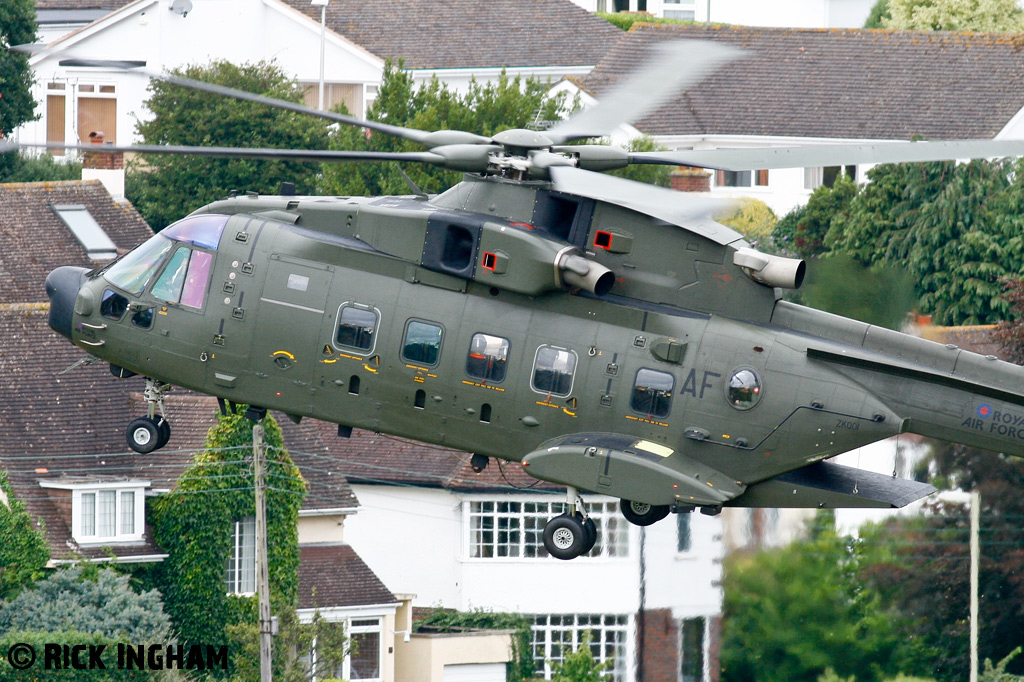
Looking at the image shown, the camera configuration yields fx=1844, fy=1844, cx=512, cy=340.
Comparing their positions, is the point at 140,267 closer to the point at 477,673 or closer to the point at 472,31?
the point at 477,673

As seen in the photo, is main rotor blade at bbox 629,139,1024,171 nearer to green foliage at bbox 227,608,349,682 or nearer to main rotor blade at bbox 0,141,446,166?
main rotor blade at bbox 0,141,446,166

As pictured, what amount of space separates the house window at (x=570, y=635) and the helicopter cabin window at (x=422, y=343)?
24056 mm

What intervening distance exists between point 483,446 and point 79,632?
24.9 meters

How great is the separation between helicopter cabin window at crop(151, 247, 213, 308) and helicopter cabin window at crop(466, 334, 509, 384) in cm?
435

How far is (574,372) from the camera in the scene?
26031 mm

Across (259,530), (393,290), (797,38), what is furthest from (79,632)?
(797,38)

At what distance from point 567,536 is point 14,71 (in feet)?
195

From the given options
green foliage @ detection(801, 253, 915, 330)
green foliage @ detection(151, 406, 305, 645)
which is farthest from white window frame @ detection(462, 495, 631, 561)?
green foliage @ detection(801, 253, 915, 330)

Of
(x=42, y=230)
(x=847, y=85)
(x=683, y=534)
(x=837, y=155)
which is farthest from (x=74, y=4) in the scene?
(x=837, y=155)

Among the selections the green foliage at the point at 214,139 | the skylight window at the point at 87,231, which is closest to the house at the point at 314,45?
the green foliage at the point at 214,139

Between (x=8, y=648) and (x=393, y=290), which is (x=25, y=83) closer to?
(x=8, y=648)

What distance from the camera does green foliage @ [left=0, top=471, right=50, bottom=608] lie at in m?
48.9

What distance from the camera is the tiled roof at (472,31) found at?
86062 millimetres

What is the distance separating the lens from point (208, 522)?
169 feet
